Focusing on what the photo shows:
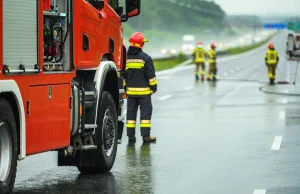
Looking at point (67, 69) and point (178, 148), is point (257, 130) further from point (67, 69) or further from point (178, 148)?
point (67, 69)

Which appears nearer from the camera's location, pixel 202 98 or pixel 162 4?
pixel 202 98

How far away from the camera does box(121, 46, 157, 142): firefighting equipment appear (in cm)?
1510

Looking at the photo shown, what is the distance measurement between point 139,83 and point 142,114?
0.53 meters

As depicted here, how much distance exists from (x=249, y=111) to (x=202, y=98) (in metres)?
5.74

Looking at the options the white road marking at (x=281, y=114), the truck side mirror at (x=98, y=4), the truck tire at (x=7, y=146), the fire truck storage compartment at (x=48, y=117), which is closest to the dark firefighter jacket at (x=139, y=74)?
the truck side mirror at (x=98, y=4)

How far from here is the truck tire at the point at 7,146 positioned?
8369 millimetres

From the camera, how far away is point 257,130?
17141mm

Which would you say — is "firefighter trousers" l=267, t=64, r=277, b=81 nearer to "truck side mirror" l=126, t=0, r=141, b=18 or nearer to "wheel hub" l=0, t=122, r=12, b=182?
"truck side mirror" l=126, t=0, r=141, b=18

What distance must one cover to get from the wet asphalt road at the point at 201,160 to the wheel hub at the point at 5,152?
4.01ft

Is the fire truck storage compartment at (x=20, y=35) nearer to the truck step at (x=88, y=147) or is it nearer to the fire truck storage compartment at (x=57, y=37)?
the fire truck storage compartment at (x=57, y=37)

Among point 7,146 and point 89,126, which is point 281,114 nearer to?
point 89,126

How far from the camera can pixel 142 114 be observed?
15352 mm

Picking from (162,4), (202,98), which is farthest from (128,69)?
(162,4)

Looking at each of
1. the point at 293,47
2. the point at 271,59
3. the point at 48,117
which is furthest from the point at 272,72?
the point at 48,117
